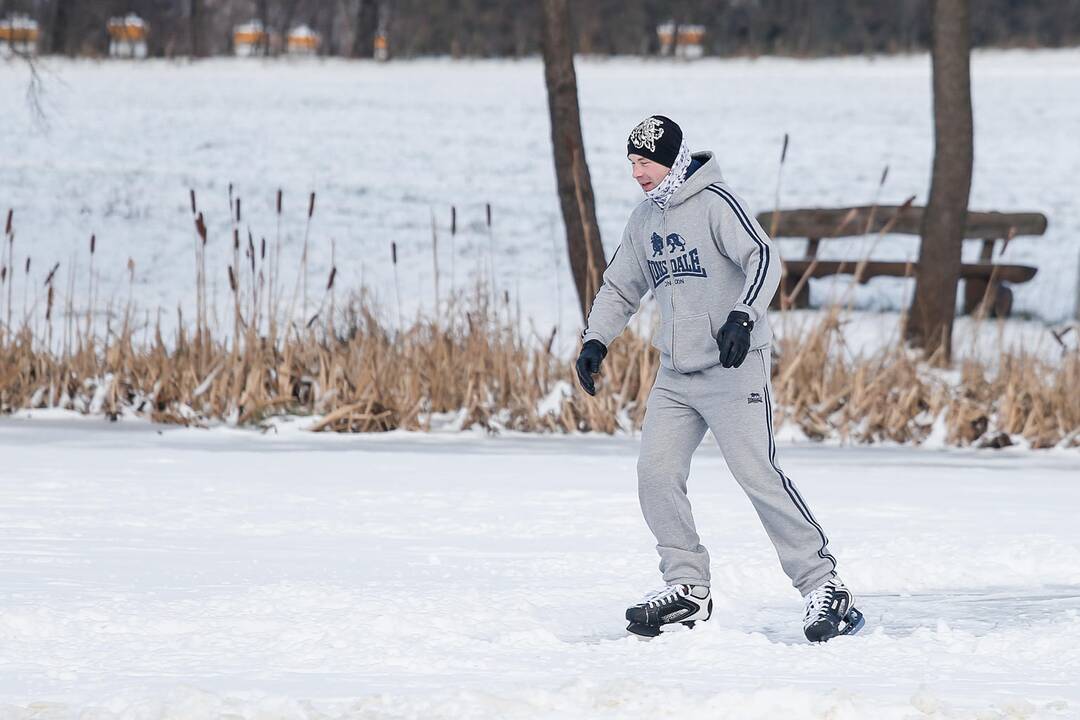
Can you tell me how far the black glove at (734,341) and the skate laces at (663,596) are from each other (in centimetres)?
70

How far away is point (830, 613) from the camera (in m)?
4.57

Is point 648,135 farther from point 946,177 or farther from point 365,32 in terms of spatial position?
point 365,32

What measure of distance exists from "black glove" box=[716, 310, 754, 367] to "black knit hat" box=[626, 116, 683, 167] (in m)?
0.56

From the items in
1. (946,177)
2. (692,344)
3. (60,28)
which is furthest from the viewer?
(60,28)

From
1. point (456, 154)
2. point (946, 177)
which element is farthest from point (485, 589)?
point (456, 154)

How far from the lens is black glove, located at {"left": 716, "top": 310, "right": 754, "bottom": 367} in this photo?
14.4ft

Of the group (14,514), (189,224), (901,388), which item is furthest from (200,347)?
(189,224)

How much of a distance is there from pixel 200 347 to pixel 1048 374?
16.3 ft

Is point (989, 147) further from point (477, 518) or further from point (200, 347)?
point (477, 518)

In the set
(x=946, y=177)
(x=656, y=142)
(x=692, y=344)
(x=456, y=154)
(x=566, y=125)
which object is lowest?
(x=692, y=344)

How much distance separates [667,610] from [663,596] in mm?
43

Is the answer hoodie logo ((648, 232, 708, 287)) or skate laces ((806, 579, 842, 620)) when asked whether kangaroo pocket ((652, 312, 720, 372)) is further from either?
skate laces ((806, 579, 842, 620))

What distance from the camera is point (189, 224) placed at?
1858cm

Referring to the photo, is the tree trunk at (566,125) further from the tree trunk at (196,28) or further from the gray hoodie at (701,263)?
the tree trunk at (196,28)
